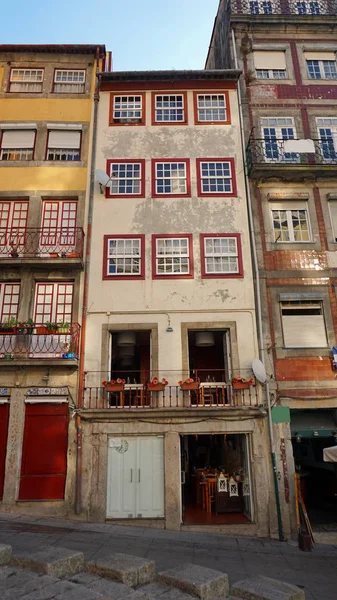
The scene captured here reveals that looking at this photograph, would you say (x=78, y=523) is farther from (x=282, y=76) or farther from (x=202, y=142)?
(x=282, y=76)

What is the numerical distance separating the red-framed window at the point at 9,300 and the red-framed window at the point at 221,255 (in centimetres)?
651

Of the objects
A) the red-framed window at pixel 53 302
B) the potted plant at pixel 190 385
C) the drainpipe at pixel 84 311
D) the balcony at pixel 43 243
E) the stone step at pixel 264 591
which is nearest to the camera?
the stone step at pixel 264 591

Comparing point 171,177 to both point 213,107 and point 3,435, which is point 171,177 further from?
point 3,435

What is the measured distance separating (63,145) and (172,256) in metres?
6.31

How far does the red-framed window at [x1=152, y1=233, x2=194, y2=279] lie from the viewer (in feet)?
46.3

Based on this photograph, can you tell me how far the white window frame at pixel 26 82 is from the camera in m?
16.4

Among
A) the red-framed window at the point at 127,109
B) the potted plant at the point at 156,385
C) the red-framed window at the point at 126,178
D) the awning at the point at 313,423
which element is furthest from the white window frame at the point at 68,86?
the awning at the point at 313,423

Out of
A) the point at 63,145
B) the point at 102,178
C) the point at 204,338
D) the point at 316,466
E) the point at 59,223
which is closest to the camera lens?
the point at 204,338

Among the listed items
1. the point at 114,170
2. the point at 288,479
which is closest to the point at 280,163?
the point at 114,170

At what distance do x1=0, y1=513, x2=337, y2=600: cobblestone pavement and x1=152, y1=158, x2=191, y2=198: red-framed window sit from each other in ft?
36.4

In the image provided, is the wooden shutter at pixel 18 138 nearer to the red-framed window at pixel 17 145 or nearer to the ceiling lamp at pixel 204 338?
the red-framed window at pixel 17 145

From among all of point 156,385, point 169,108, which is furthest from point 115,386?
point 169,108

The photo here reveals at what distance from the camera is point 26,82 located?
16.5 metres

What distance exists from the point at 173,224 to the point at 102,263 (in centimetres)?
297
